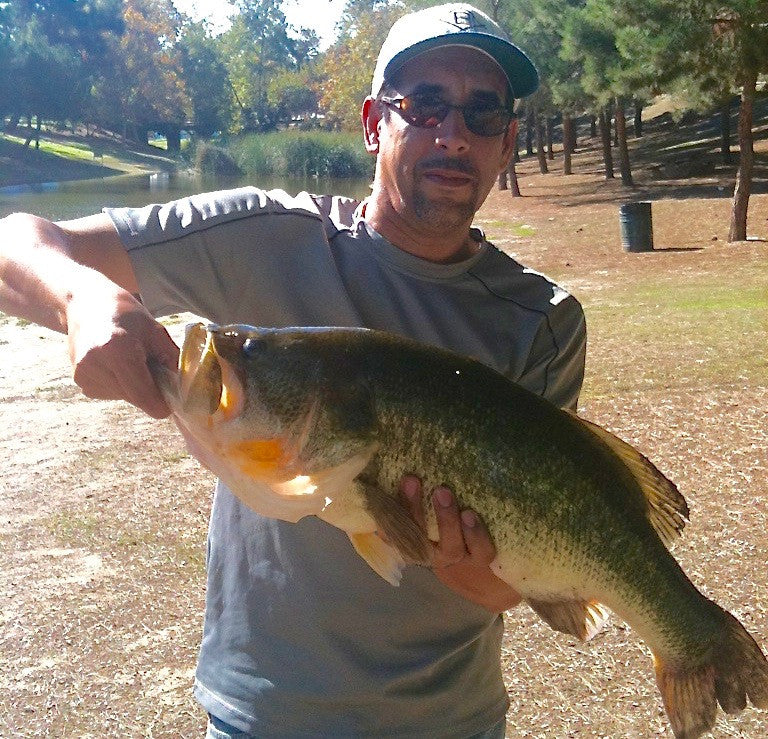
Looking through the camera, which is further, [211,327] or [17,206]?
[17,206]

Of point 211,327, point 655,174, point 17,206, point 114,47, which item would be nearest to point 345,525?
point 211,327

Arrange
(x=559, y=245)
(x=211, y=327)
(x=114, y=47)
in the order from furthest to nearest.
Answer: (x=114, y=47) → (x=559, y=245) → (x=211, y=327)

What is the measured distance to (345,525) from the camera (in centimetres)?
176

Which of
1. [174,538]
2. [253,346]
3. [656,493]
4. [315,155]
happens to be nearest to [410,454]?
[253,346]

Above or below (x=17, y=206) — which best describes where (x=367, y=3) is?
above

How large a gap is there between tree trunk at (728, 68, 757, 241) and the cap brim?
15191 millimetres

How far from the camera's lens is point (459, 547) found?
1.78 metres

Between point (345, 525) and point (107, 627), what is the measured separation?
2939 mm

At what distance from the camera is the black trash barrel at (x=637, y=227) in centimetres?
1700

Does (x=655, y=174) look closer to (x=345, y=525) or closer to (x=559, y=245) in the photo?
(x=559, y=245)

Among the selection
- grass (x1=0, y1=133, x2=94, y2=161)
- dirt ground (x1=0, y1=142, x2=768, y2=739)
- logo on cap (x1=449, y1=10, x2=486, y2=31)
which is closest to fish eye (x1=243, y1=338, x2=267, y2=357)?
logo on cap (x1=449, y1=10, x2=486, y2=31)

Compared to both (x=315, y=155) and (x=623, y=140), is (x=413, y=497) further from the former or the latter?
(x=315, y=155)

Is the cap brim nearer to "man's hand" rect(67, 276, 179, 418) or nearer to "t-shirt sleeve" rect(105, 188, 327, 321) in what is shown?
"t-shirt sleeve" rect(105, 188, 327, 321)

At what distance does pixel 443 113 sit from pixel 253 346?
2.68 ft
